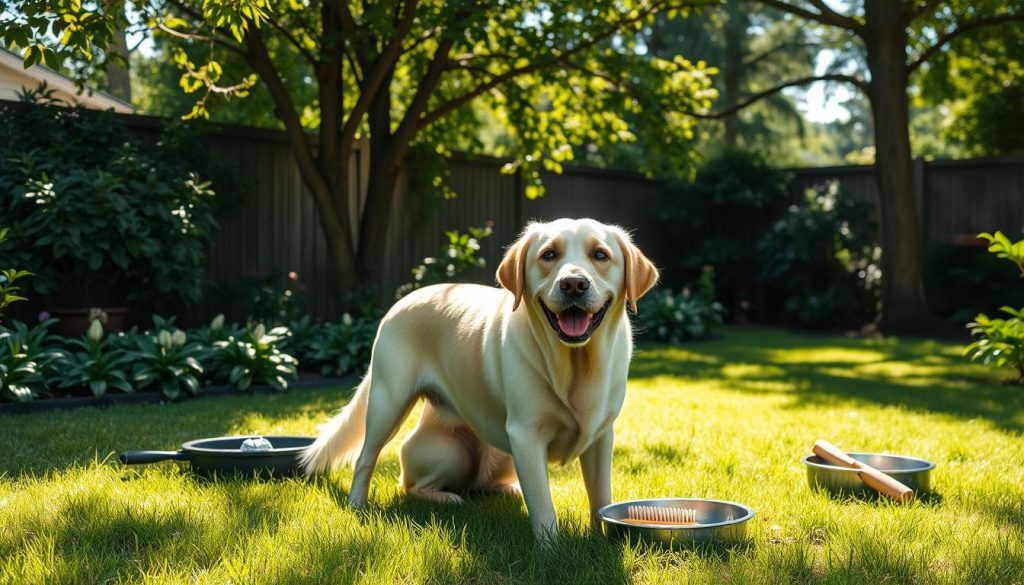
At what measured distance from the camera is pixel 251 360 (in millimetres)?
6797

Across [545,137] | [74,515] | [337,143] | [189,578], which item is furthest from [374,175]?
[189,578]

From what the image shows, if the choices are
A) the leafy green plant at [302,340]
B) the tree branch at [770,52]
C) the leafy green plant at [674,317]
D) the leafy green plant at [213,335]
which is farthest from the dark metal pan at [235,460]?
the tree branch at [770,52]

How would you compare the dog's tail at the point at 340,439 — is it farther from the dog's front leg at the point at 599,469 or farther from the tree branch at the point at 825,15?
the tree branch at the point at 825,15

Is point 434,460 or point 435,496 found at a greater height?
point 434,460

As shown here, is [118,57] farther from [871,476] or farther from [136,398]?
[871,476]

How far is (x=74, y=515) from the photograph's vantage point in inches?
125

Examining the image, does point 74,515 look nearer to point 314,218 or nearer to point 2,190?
point 2,190

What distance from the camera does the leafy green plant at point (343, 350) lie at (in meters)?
7.64

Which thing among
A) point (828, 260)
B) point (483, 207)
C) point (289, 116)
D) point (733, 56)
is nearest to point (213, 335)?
point (289, 116)

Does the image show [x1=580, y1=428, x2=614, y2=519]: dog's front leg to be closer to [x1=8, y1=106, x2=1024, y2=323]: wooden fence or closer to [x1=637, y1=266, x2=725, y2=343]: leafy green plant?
[x1=8, y1=106, x2=1024, y2=323]: wooden fence

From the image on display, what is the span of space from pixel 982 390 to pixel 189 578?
637cm

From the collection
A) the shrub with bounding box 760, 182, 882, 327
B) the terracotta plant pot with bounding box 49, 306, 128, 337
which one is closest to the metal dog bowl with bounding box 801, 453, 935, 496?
the terracotta plant pot with bounding box 49, 306, 128, 337

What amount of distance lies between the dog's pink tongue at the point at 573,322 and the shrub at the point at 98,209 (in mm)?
5047

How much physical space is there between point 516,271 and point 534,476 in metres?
0.67
